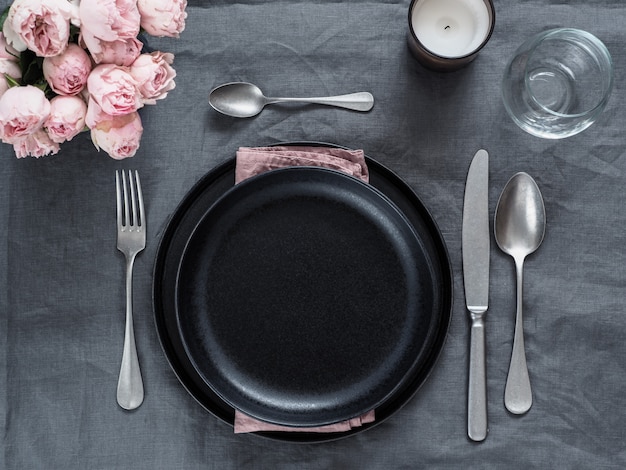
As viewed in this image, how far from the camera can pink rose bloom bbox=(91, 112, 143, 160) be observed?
0.58 meters

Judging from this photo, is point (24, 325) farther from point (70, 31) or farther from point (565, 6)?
point (565, 6)

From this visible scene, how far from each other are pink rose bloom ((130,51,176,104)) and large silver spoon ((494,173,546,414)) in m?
0.36

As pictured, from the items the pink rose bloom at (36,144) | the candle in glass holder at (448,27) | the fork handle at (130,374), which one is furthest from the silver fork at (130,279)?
the candle in glass holder at (448,27)

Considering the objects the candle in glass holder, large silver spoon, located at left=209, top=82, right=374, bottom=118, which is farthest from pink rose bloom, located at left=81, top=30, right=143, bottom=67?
the candle in glass holder

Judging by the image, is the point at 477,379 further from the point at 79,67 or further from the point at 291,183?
the point at 79,67

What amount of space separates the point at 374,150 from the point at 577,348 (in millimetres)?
304

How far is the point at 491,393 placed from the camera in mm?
680

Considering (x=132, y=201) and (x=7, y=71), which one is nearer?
(x=7, y=71)

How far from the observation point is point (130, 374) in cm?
68

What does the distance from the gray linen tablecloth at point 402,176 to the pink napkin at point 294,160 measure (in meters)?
0.05

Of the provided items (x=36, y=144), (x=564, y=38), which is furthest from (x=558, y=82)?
(x=36, y=144)

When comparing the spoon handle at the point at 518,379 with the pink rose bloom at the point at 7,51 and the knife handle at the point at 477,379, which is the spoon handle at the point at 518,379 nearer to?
the knife handle at the point at 477,379

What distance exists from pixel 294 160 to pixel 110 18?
224 millimetres

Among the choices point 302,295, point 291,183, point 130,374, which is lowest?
point 130,374
